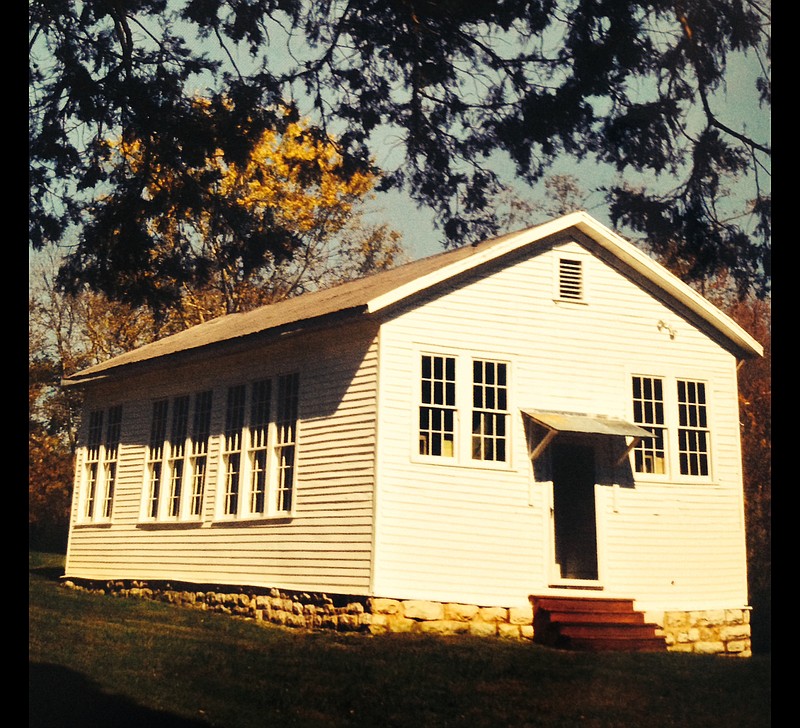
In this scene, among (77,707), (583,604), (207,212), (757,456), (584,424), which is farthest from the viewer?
(757,456)

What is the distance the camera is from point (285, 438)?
52.4 feet

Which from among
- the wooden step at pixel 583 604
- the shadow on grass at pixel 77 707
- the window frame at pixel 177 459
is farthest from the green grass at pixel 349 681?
the window frame at pixel 177 459

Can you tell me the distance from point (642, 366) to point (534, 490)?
2656 mm

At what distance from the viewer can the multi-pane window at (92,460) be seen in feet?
64.2

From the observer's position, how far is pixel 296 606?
14758mm

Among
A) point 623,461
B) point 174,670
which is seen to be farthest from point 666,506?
point 174,670

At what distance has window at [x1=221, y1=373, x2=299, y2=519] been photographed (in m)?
15.8

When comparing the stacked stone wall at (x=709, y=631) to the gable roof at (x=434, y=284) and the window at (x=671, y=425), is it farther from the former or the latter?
the gable roof at (x=434, y=284)

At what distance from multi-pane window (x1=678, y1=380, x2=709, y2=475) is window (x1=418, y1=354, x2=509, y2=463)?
2942mm

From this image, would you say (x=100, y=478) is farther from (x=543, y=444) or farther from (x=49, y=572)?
(x=543, y=444)

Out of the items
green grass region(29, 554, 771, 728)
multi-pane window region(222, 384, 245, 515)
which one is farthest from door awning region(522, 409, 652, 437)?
multi-pane window region(222, 384, 245, 515)

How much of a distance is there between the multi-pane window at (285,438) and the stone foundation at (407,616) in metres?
1.37

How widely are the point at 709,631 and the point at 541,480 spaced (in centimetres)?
331

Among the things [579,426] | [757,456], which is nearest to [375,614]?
[579,426]
